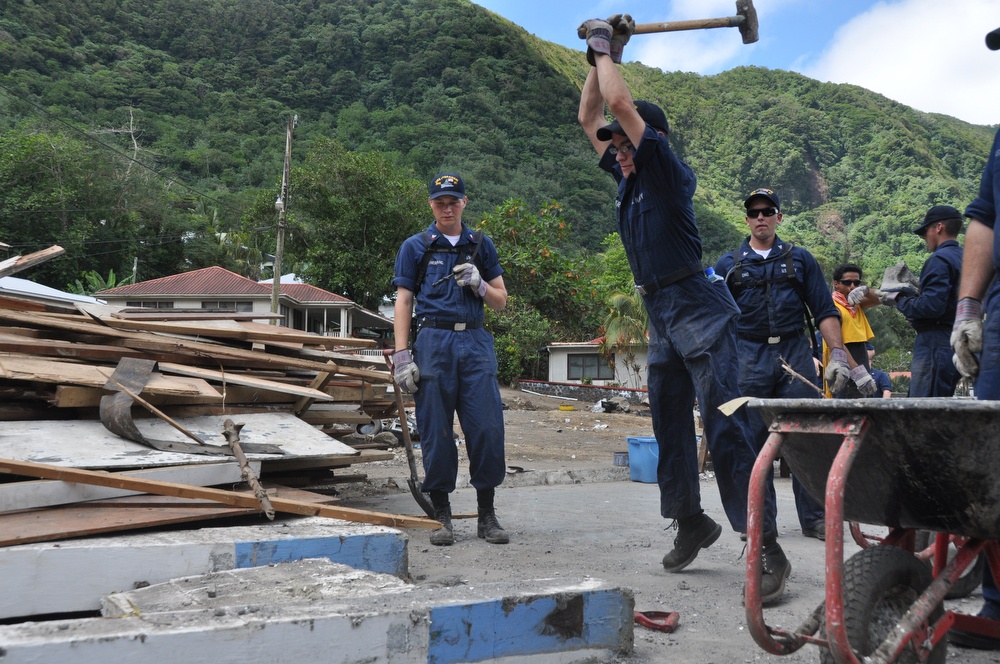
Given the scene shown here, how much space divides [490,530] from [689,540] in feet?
3.98

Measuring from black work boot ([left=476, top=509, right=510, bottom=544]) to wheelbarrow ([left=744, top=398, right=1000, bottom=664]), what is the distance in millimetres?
2358

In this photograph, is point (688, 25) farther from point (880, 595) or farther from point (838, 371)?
point (880, 595)

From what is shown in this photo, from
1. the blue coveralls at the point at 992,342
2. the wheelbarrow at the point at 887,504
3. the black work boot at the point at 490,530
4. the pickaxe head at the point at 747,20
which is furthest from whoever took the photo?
the black work boot at the point at 490,530

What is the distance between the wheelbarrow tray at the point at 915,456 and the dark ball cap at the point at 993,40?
1.63 meters

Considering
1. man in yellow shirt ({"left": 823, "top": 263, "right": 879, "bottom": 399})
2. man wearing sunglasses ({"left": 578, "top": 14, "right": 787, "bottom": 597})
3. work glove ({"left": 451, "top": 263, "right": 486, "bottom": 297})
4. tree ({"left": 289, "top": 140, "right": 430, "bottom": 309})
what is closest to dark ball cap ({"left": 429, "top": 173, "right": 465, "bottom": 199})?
work glove ({"left": 451, "top": 263, "right": 486, "bottom": 297})

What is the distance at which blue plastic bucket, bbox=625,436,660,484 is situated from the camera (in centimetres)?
798

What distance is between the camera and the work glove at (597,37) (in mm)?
3539

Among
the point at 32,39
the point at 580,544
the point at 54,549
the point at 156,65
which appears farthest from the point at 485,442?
the point at 156,65

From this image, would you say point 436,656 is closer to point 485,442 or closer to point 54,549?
point 54,549

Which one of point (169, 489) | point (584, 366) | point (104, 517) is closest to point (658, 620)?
point (169, 489)

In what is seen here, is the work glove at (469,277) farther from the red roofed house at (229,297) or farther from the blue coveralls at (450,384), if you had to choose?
the red roofed house at (229,297)

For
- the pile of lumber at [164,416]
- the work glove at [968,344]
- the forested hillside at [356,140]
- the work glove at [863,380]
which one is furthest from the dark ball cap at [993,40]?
the forested hillside at [356,140]

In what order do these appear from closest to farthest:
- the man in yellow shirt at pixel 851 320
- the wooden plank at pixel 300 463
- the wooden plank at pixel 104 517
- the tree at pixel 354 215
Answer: the wooden plank at pixel 104 517 → the wooden plank at pixel 300 463 → the man in yellow shirt at pixel 851 320 → the tree at pixel 354 215

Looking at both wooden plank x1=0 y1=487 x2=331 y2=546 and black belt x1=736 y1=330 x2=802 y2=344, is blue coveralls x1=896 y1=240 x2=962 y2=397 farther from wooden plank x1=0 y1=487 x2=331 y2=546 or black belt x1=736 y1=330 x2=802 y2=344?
wooden plank x1=0 y1=487 x2=331 y2=546
